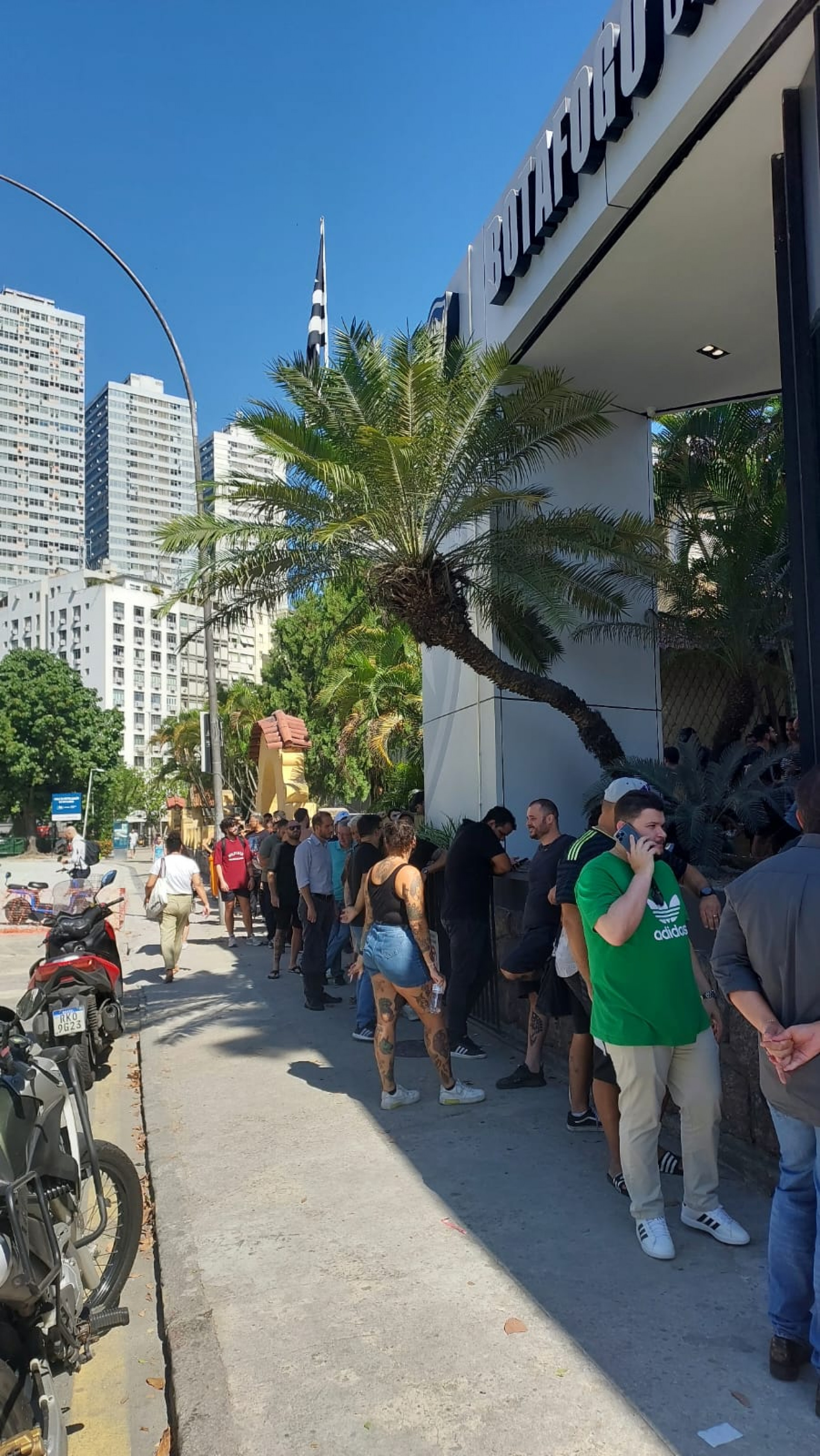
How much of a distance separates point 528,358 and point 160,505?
180 m

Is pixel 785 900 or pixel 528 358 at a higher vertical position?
pixel 528 358

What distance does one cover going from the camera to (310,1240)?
4.44 m

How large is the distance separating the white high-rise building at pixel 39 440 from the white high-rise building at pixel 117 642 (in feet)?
117

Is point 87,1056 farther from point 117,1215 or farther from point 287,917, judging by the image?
point 287,917

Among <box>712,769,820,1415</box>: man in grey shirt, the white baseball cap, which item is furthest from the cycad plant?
<box>712,769,820,1415</box>: man in grey shirt

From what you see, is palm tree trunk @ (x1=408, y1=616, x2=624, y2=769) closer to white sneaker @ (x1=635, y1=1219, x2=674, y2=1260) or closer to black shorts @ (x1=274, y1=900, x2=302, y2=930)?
black shorts @ (x1=274, y1=900, x2=302, y2=930)

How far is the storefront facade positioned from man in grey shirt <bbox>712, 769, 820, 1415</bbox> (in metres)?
2.67

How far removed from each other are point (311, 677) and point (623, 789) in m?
35.5

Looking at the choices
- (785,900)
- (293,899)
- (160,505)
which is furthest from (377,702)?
(160,505)

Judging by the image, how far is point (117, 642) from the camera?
115750 mm

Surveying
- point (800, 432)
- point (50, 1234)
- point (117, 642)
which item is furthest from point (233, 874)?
point (117, 642)

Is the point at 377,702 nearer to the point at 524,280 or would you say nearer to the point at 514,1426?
the point at 524,280

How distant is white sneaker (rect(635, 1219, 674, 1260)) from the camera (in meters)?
4.00

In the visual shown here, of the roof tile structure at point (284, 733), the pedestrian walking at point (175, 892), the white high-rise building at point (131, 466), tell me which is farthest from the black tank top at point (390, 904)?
the white high-rise building at point (131, 466)
